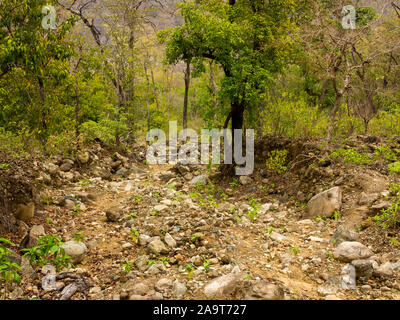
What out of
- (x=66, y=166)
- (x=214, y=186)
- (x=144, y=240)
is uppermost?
(x=66, y=166)

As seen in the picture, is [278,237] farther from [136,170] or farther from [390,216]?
[136,170]

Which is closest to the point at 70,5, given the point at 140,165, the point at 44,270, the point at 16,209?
the point at 140,165

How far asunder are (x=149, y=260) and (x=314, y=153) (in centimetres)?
524

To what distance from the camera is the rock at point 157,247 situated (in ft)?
15.8

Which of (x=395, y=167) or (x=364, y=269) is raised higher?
(x=395, y=167)

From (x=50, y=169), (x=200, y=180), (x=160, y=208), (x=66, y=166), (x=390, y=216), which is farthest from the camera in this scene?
(x=200, y=180)

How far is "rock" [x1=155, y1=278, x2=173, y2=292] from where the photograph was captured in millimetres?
3883

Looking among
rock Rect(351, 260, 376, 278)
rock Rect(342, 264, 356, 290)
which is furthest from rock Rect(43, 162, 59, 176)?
rock Rect(351, 260, 376, 278)

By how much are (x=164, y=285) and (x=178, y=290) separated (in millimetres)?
228

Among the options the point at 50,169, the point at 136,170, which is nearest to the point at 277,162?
the point at 136,170

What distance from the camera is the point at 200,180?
933cm

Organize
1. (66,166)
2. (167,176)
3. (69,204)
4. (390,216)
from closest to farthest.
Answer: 1. (390,216)
2. (69,204)
3. (66,166)
4. (167,176)

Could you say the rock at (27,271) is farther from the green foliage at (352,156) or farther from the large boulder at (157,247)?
the green foliage at (352,156)

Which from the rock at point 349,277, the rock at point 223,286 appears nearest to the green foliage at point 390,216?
the rock at point 349,277
